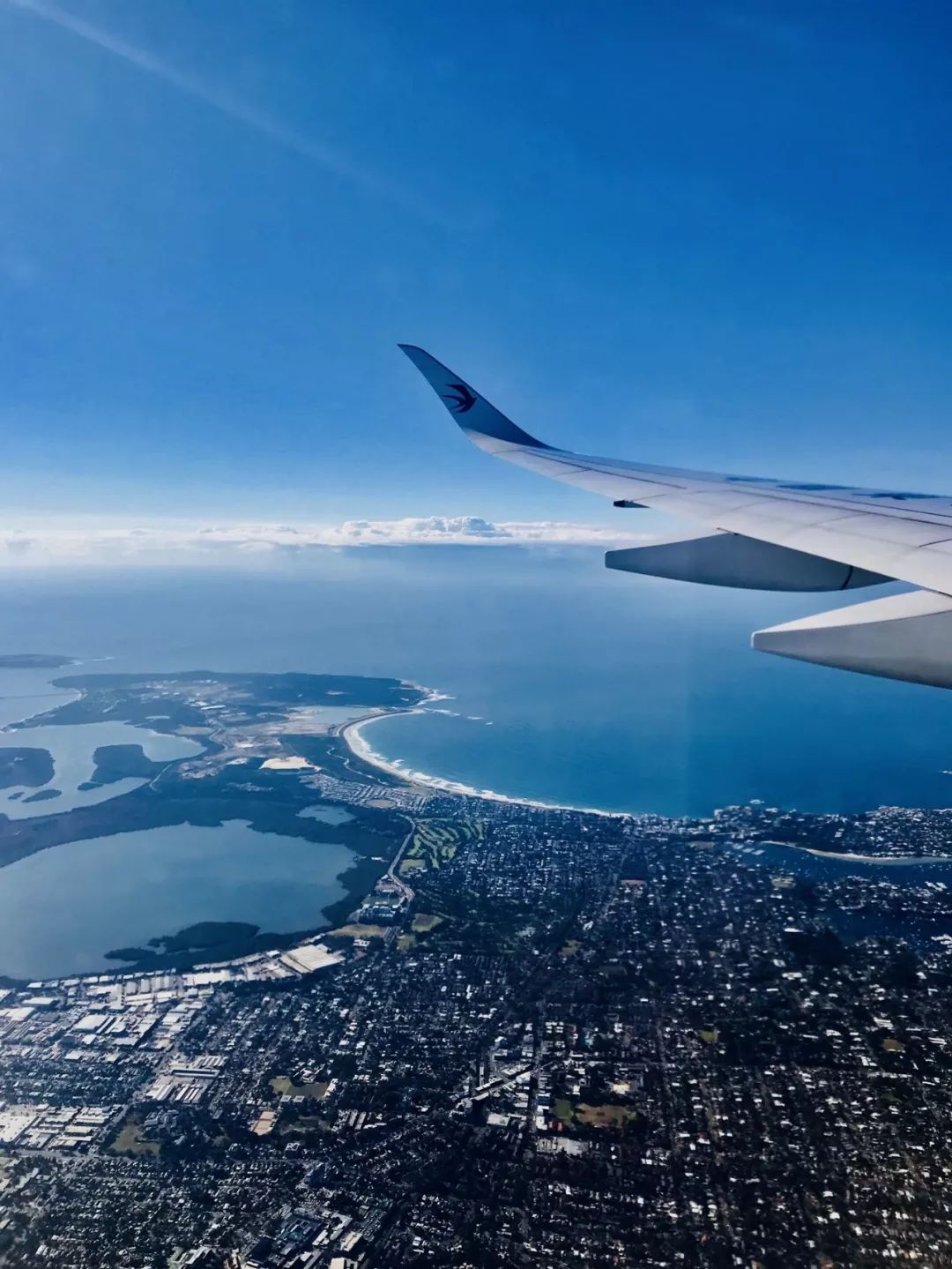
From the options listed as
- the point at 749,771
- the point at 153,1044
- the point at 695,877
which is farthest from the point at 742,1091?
the point at 749,771

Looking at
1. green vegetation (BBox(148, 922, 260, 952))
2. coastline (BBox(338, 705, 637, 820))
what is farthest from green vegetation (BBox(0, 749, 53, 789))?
green vegetation (BBox(148, 922, 260, 952))

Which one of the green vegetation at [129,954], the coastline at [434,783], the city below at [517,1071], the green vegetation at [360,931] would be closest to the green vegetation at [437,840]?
the city below at [517,1071]

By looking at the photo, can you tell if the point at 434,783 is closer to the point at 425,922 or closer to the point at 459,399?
the point at 425,922

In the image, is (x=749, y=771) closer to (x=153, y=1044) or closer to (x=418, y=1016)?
(x=418, y=1016)

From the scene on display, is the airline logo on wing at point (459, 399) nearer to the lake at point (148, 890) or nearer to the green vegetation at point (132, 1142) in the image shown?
the green vegetation at point (132, 1142)

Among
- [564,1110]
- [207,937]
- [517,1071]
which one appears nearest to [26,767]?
[207,937]
